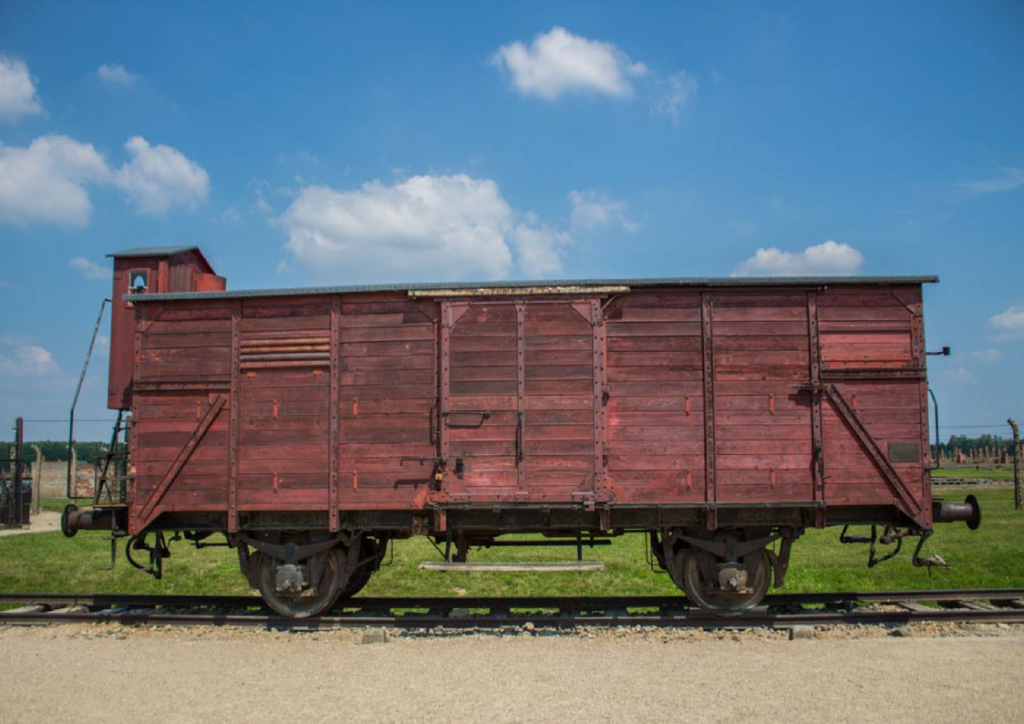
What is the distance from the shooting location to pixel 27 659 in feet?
26.5

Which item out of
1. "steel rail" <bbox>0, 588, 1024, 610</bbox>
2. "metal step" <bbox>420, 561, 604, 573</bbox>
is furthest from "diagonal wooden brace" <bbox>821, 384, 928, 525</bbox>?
"metal step" <bbox>420, 561, 604, 573</bbox>

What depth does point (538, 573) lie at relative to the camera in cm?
1390

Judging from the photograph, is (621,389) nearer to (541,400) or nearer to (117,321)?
(541,400)

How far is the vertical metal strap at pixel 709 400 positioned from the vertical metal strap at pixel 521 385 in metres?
2.30

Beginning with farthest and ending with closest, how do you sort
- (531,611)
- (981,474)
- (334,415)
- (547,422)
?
(981,474), (531,611), (334,415), (547,422)

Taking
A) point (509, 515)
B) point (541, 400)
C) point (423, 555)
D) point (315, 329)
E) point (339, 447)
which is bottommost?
point (423, 555)

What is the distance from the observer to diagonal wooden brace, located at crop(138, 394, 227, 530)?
9.86 m

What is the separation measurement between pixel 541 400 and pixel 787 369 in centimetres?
319

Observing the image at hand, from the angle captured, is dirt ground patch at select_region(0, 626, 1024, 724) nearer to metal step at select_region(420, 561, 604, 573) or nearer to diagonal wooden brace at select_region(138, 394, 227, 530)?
metal step at select_region(420, 561, 604, 573)

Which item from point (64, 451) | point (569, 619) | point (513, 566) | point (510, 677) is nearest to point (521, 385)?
point (513, 566)

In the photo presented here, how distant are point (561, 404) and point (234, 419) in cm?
431

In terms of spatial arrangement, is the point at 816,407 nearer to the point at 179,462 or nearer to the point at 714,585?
the point at 714,585

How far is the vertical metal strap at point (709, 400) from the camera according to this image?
30.7 ft

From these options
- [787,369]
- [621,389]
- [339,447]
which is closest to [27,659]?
[339,447]
